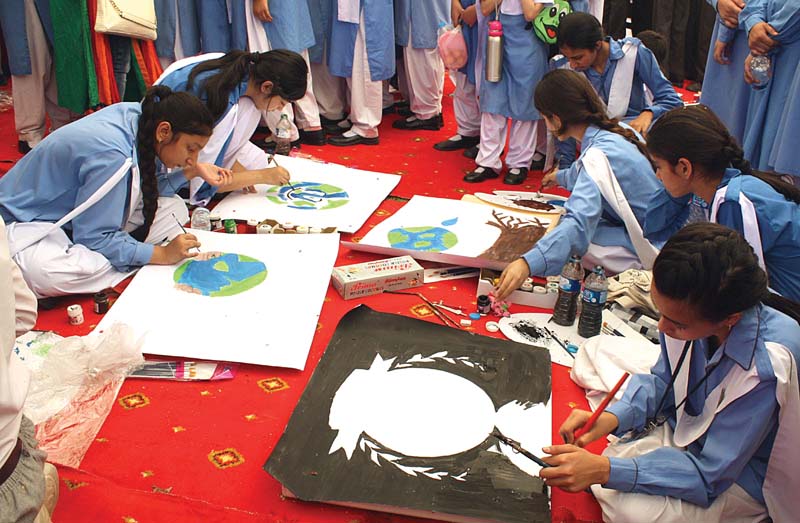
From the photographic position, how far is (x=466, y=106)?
15.0 feet

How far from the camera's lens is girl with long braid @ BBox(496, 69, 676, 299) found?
8.21 feet

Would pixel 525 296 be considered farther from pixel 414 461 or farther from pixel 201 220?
pixel 201 220

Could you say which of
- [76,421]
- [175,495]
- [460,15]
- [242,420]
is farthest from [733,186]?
[460,15]

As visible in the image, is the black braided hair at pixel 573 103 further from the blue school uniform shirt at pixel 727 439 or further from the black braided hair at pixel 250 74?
the blue school uniform shirt at pixel 727 439

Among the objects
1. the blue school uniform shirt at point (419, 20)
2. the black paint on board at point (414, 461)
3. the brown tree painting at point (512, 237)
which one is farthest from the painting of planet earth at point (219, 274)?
the blue school uniform shirt at point (419, 20)

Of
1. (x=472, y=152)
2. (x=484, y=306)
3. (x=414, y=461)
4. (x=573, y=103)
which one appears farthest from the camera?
(x=472, y=152)

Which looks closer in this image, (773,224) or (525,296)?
(773,224)

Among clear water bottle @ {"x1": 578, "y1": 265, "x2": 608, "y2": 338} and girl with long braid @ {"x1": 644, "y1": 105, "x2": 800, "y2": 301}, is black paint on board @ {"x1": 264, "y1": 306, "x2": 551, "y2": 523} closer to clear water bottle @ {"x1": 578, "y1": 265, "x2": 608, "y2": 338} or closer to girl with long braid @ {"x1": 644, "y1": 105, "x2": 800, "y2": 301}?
clear water bottle @ {"x1": 578, "y1": 265, "x2": 608, "y2": 338}

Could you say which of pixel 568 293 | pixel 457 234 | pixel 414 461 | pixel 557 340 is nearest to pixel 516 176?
pixel 457 234

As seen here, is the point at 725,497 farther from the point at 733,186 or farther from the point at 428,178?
the point at 428,178

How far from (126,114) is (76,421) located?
1191 millimetres

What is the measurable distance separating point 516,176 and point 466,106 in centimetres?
77

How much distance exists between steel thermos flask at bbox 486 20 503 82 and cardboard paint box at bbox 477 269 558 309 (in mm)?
1709

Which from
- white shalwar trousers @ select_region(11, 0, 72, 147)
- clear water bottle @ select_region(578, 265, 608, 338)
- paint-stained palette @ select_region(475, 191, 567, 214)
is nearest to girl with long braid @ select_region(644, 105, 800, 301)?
clear water bottle @ select_region(578, 265, 608, 338)
